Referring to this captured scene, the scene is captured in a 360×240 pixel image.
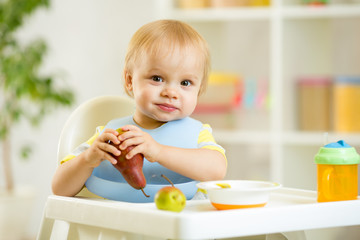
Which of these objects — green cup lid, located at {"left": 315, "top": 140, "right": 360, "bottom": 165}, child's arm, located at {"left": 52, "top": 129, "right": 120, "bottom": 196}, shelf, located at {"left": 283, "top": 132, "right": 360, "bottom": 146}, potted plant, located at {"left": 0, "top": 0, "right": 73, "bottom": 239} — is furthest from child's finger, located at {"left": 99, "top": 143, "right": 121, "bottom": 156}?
shelf, located at {"left": 283, "top": 132, "right": 360, "bottom": 146}

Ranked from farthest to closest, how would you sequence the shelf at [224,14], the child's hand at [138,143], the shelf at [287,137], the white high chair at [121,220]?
the shelf at [224,14], the shelf at [287,137], the child's hand at [138,143], the white high chair at [121,220]

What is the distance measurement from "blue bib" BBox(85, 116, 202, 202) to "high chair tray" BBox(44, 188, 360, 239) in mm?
94

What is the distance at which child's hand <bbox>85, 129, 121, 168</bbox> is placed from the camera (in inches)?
39.2

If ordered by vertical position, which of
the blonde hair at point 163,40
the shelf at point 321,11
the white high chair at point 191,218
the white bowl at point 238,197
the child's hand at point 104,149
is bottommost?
the white high chair at point 191,218

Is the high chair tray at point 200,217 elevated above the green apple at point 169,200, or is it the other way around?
the green apple at point 169,200

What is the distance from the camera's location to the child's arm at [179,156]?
1001mm

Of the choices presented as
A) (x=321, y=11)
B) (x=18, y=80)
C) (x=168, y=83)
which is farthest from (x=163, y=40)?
(x=321, y=11)

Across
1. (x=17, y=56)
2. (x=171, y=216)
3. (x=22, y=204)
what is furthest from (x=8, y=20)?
(x=171, y=216)

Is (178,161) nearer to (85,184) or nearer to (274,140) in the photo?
(85,184)

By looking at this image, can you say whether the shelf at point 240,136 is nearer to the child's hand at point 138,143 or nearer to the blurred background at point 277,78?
the blurred background at point 277,78

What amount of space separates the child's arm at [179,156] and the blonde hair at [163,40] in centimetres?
22

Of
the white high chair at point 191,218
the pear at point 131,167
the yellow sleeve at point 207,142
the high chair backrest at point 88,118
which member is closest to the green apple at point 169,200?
the white high chair at point 191,218

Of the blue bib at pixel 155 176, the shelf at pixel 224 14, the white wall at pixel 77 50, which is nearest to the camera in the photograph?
the blue bib at pixel 155 176

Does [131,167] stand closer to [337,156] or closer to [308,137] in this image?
[337,156]
